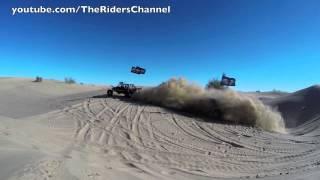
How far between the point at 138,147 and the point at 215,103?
449 inches

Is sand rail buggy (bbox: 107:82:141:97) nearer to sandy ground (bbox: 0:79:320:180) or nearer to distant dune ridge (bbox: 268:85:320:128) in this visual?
sandy ground (bbox: 0:79:320:180)

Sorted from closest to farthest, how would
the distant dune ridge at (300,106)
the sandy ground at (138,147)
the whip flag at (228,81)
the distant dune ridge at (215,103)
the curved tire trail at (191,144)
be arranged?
the sandy ground at (138,147)
the curved tire trail at (191,144)
the distant dune ridge at (215,103)
the whip flag at (228,81)
the distant dune ridge at (300,106)

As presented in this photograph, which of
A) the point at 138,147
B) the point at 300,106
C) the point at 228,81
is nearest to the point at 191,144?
the point at 138,147

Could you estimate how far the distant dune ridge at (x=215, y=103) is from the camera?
2364cm

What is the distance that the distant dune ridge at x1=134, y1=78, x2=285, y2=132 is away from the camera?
23.6 meters

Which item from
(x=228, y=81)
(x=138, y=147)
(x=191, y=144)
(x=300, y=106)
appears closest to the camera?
(x=138, y=147)

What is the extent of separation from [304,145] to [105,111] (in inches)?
442

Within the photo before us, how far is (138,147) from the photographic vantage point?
14.5m

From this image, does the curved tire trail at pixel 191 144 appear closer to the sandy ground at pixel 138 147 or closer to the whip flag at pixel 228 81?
the sandy ground at pixel 138 147

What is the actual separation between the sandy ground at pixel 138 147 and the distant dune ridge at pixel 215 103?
176 centimetres

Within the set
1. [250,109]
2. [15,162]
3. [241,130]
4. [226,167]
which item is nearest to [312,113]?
[250,109]

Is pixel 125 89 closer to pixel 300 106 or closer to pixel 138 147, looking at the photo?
pixel 138 147

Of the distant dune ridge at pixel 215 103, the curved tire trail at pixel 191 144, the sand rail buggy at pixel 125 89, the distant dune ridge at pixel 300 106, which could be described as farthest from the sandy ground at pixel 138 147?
the distant dune ridge at pixel 300 106

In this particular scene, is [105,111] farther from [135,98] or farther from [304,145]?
[304,145]
